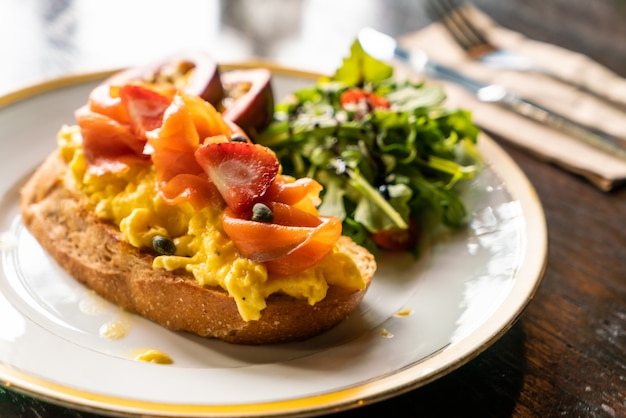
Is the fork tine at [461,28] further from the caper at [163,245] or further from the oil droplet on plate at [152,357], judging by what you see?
the oil droplet on plate at [152,357]

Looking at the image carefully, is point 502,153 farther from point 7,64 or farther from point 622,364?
point 7,64

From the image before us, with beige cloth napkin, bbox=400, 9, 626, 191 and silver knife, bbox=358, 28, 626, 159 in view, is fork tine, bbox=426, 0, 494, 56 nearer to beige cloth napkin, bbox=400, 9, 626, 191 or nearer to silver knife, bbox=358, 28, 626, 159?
beige cloth napkin, bbox=400, 9, 626, 191

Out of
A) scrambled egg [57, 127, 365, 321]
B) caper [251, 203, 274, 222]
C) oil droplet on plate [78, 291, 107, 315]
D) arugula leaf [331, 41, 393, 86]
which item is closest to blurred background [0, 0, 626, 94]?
arugula leaf [331, 41, 393, 86]

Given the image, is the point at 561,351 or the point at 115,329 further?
the point at 561,351

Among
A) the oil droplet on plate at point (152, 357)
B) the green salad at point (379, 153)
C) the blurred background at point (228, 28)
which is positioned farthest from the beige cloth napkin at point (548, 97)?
the oil droplet on plate at point (152, 357)

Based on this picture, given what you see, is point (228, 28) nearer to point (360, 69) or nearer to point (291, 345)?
point (360, 69)

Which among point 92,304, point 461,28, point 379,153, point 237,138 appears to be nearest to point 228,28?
point 461,28
